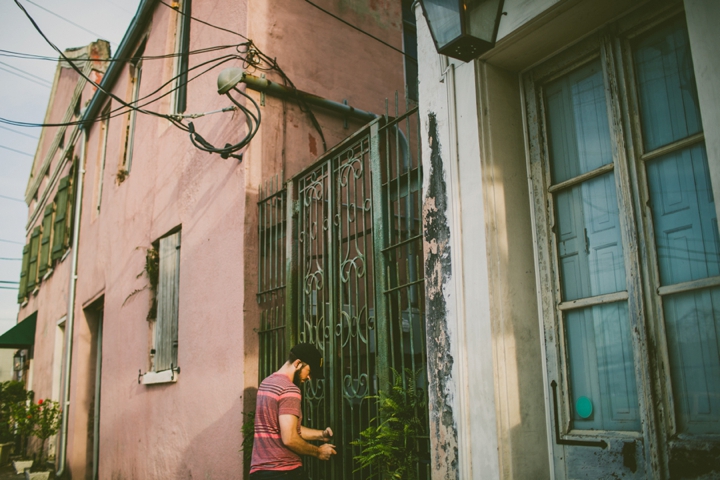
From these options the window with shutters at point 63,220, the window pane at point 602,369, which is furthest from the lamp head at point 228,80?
the window with shutters at point 63,220

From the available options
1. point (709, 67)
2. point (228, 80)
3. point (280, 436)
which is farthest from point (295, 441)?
point (228, 80)

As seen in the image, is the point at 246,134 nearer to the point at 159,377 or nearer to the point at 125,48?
the point at 159,377

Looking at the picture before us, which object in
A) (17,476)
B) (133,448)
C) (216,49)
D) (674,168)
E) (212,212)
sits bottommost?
(17,476)

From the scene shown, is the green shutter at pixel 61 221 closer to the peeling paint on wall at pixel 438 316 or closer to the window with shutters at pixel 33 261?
the window with shutters at pixel 33 261

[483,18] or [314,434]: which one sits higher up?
[483,18]

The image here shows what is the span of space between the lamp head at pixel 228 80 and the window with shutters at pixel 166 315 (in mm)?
2236

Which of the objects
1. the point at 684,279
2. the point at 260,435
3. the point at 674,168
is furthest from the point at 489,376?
the point at 260,435

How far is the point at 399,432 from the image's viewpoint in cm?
340

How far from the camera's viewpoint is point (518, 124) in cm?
307

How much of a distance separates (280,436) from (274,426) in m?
0.08

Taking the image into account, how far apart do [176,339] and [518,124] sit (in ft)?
17.0

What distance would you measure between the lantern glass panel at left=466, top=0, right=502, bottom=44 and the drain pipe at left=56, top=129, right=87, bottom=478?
10.6 metres

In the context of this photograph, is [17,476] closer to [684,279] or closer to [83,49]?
[83,49]

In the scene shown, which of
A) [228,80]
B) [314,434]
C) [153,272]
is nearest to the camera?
[314,434]
